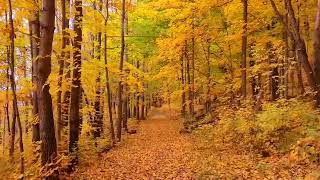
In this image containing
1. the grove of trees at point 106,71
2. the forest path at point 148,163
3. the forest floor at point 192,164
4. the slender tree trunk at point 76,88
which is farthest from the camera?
the slender tree trunk at point 76,88

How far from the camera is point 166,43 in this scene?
20.8 m

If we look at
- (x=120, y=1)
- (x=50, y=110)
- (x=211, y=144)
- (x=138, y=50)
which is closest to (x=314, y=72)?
(x=211, y=144)

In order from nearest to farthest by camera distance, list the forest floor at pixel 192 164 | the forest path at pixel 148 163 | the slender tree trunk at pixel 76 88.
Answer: the forest floor at pixel 192 164
the forest path at pixel 148 163
the slender tree trunk at pixel 76 88

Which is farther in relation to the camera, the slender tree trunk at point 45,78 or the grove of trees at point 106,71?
the grove of trees at point 106,71

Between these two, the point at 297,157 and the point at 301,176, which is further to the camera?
the point at 297,157

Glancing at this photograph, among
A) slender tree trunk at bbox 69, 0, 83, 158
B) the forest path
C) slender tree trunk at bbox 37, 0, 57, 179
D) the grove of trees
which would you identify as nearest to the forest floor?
the forest path

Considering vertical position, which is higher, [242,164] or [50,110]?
[50,110]

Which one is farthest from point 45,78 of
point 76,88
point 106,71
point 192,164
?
point 106,71

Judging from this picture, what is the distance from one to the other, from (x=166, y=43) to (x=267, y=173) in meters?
13.4

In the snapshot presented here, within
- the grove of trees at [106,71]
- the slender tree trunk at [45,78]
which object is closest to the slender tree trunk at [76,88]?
the grove of trees at [106,71]

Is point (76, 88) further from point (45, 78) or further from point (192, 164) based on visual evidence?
point (192, 164)

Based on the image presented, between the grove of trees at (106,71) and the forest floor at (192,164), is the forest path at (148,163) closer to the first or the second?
the forest floor at (192,164)

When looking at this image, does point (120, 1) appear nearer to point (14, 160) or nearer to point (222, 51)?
point (222, 51)

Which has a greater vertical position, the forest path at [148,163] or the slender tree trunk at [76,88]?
the slender tree trunk at [76,88]
